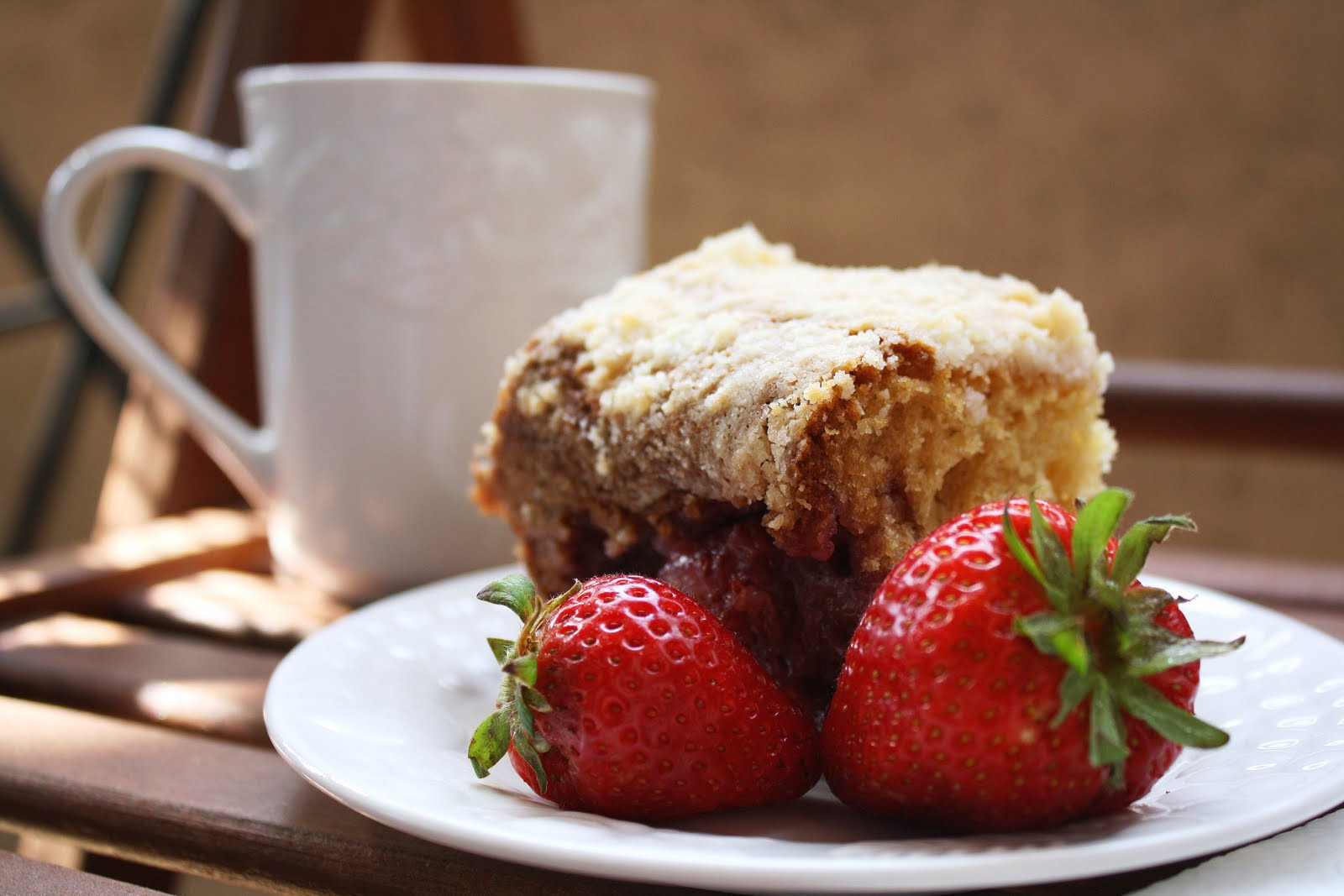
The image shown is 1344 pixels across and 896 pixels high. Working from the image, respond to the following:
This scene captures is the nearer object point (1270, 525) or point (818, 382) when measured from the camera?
point (818, 382)

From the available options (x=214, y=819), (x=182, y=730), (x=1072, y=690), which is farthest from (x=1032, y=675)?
(x=182, y=730)

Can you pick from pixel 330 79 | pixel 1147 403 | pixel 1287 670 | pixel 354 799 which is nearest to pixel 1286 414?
pixel 1147 403

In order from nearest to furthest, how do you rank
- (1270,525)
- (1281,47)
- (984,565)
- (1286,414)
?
(984,565)
(1286,414)
(1281,47)
(1270,525)

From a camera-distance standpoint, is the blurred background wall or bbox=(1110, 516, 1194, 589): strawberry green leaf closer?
bbox=(1110, 516, 1194, 589): strawberry green leaf

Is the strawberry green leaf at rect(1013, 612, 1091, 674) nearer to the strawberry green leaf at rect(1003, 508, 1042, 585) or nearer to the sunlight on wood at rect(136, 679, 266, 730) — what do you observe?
the strawberry green leaf at rect(1003, 508, 1042, 585)

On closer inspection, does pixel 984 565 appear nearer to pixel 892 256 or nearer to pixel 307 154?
pixel 307 154

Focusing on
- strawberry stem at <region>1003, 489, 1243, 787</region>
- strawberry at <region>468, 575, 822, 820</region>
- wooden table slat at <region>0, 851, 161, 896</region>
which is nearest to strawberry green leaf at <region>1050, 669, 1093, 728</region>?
strawberry stem at <region>1003, 489, 1243, 787</region>

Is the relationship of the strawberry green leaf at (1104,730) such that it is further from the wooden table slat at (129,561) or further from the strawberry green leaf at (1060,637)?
the wooden table slat at (129,561)
